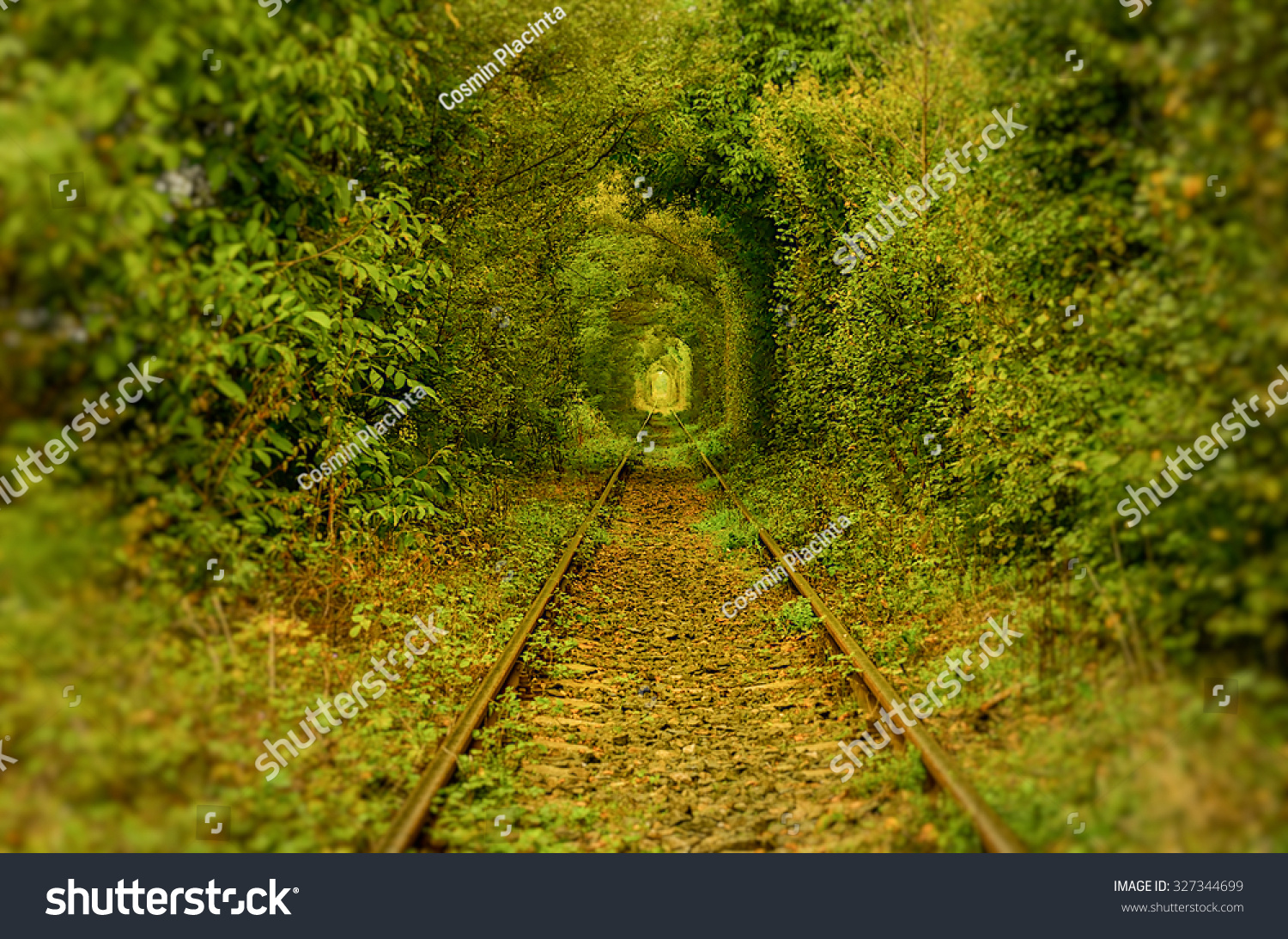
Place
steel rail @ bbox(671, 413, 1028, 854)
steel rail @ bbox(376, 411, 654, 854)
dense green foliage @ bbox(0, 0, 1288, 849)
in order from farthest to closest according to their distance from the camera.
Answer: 1. steel rail @ bbox(376, 411, 654, 854)
2. steel rail @ bbox(671, 413, 1028, 854)
3. dense green foliage @ bbox(0, 0, 1288, 849)

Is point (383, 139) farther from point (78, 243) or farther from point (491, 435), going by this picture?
point (491, 435)

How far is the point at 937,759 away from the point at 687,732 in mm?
2463

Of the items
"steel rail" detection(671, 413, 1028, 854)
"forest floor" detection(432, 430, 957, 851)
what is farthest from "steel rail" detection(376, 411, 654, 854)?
"steel rail" detection(671, 413, 1028, 854)

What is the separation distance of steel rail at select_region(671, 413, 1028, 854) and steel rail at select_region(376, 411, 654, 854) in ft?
8.93

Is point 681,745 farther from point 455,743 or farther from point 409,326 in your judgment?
point 409,326

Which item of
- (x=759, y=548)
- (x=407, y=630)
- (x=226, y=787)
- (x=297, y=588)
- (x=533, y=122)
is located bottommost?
(x=759, y=548)

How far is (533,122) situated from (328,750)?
28.1 feet

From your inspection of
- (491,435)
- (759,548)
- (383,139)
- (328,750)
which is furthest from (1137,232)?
(491,435)

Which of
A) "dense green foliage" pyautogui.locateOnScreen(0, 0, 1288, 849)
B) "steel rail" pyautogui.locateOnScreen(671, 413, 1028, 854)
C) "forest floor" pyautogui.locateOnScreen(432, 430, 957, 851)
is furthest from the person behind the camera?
"forest floor" pyautogui.locateOnScreen(432, 430, 957, 851)

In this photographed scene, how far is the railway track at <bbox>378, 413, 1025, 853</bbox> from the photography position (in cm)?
535

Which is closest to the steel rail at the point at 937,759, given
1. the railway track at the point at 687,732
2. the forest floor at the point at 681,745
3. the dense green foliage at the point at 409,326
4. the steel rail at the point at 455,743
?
the railway track at the point at 687,732

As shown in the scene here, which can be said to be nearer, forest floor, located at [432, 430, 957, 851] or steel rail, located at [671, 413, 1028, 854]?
steel rail, located at [671, 413, 1028, 854]

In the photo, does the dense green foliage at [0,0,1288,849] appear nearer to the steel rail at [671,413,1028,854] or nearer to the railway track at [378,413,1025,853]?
the railway track at [378,413,1025,853]

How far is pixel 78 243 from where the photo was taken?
3529mm
